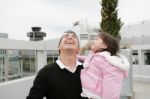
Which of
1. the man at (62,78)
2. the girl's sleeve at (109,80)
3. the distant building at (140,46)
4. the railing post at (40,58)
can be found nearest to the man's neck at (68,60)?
the man at (62,78)

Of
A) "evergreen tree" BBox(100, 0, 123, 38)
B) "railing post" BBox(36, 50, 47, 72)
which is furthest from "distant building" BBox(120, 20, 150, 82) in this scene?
"railing post" BBox(36, 50, 47, 72)

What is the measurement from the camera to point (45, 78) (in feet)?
8.71

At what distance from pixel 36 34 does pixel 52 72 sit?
8370 mm

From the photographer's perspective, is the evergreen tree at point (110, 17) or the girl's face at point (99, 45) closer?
the girl's face at point (99, 45)

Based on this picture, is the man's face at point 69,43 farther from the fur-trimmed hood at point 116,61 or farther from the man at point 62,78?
the fur-trimmed hood at point 116,61

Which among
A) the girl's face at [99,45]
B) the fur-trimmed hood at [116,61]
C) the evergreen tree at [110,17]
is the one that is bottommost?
the fur-trimmed hood at [116,61]

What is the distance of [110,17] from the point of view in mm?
11938

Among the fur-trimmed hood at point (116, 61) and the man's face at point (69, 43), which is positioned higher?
the man's face at point (69, 43)

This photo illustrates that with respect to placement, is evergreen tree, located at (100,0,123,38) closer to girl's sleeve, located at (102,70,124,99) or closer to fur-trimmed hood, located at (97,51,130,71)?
fur-trimmed hood, located at (97,51,130,71)

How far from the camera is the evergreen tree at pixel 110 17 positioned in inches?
458

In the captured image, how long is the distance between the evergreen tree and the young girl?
28.9ft

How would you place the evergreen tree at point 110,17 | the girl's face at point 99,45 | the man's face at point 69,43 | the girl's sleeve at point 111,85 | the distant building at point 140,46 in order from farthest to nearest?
the distant building at point 140,46, the evergreen tree at point 110,17, the girl's face at point 99,45, the man's face at point 69,43, the girl's sleeve at point 111,85

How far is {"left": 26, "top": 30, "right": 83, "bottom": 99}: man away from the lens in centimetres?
265

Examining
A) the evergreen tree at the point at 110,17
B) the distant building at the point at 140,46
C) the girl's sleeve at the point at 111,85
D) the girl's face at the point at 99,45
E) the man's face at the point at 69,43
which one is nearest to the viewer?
the girl's sleeve at the point at 111,85
